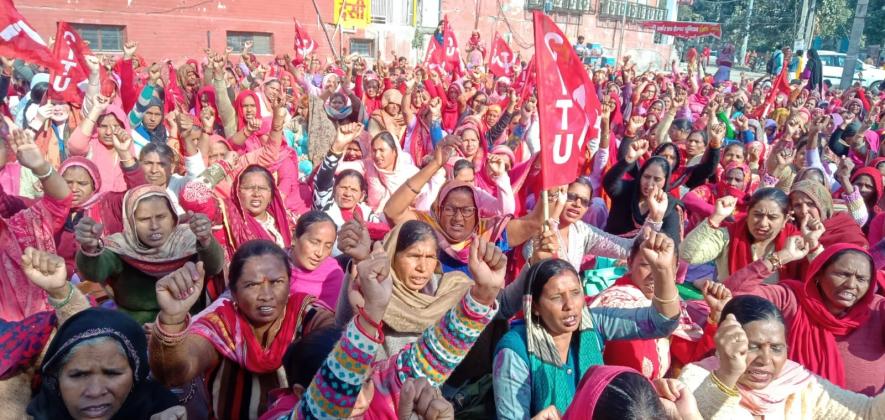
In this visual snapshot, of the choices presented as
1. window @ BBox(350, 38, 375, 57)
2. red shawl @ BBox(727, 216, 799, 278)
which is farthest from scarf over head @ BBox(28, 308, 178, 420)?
window @ BBox(350, 38, 375, 57)

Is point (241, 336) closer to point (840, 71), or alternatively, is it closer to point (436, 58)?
point (436, 58)

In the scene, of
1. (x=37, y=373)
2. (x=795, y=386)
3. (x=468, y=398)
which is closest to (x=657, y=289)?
(x=795, y=386)

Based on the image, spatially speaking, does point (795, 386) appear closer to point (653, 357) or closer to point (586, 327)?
point (653, 357)

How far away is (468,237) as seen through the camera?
132 inches

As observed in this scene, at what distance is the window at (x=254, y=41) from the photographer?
17562 mm

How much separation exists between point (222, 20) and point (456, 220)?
16.0 m

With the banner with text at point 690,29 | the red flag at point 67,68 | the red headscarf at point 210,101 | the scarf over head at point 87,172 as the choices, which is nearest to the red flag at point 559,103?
the scarf over head at point 87,172

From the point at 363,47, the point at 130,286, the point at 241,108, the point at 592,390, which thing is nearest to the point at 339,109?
the point at 241,108

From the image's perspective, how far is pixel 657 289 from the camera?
2172 mm

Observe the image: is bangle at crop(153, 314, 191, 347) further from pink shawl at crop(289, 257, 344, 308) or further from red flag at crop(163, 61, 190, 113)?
red flag at crop(163, 61, 190, 113)

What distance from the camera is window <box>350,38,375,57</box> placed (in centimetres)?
2052

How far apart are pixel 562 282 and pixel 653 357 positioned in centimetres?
58

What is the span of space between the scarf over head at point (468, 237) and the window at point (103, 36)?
1441 cm

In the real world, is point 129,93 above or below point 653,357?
above
